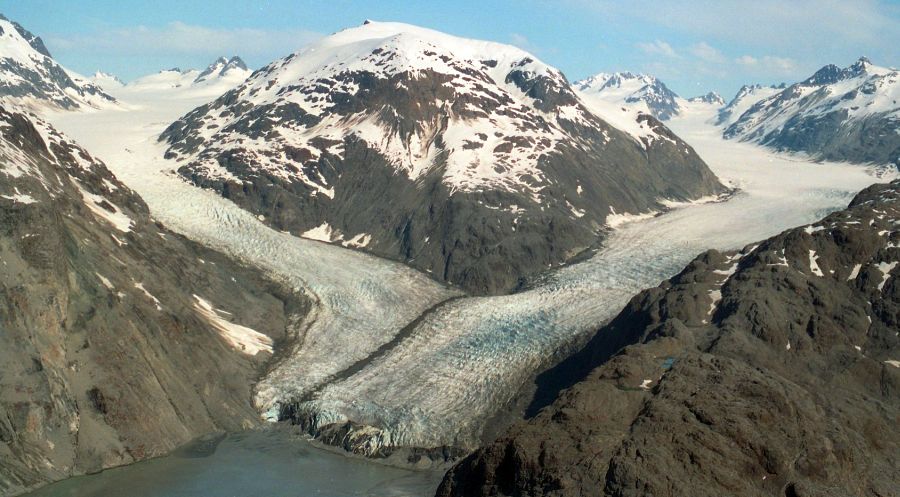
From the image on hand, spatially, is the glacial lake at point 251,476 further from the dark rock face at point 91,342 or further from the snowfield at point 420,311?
the snowfield at point 420,311

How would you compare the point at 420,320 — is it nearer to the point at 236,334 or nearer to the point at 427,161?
the point at 236,334

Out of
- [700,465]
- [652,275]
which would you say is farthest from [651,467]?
[652,275]

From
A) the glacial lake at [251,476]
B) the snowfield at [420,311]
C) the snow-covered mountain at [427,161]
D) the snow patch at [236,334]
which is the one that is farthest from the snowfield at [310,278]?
the glacial lake at [251,476]

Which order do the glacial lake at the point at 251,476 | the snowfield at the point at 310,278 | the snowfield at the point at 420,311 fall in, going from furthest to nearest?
1. the snowfield at the point at 310,278
2. the snowfield at the point at 420,311
3. the glacial lake at the point at 251,476

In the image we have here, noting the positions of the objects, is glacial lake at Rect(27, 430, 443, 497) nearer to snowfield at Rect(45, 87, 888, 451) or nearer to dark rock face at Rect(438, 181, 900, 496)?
snowfield at Rect(45, 87, 888, 451)

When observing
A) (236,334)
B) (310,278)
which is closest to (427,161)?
(310,278)
